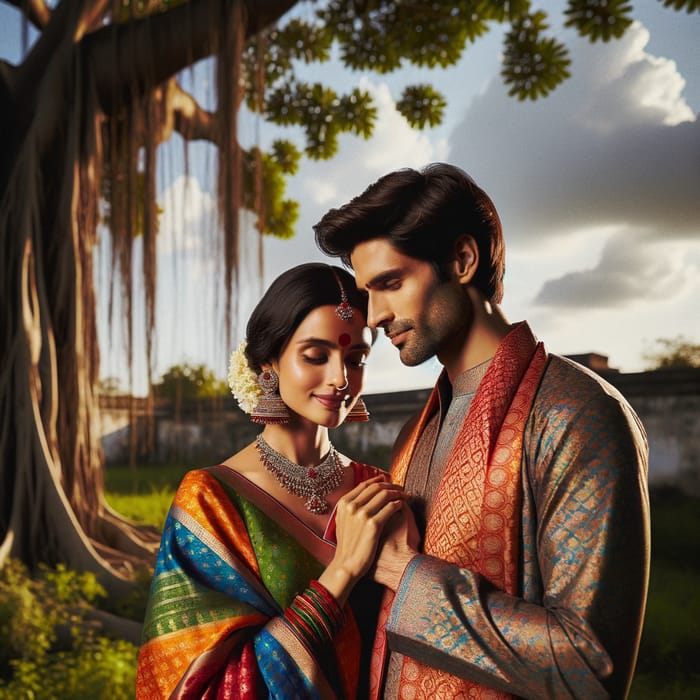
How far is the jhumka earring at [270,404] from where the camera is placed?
1.33m

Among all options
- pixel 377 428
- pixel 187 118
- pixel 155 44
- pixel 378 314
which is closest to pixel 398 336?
pixel 378 314

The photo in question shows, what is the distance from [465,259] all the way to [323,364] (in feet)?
1.04

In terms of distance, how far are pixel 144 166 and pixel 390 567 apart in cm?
295

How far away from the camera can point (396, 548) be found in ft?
3.48

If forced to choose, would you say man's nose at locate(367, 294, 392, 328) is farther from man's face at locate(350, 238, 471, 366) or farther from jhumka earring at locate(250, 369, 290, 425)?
jhumka earring at locate(250, 369, 290, 425)

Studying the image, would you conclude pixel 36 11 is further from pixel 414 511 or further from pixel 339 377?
pixel 414 511

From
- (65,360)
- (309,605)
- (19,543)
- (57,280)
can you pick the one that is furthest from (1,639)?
(309,605)

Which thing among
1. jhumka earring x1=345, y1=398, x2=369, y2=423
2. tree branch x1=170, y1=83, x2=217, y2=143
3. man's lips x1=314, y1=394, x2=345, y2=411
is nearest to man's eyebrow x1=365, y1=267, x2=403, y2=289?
man's lips x1=314, y1=394, x2=345, y2=411

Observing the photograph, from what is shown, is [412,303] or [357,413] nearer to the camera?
[412,303]

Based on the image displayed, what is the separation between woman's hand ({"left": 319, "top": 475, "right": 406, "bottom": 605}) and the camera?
1049 millimetres

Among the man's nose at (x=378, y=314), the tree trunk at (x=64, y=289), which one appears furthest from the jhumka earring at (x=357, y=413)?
the tree trunk at (x=64, y=289)

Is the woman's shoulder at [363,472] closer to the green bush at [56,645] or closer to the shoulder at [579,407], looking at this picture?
the shoulder at [579,407]

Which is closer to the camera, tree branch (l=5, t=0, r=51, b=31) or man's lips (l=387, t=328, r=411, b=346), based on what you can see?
man's lips (l=387, t=328, r=411, b=346)

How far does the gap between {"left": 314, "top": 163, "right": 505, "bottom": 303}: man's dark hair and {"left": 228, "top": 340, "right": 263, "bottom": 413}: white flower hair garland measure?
0.35 m
